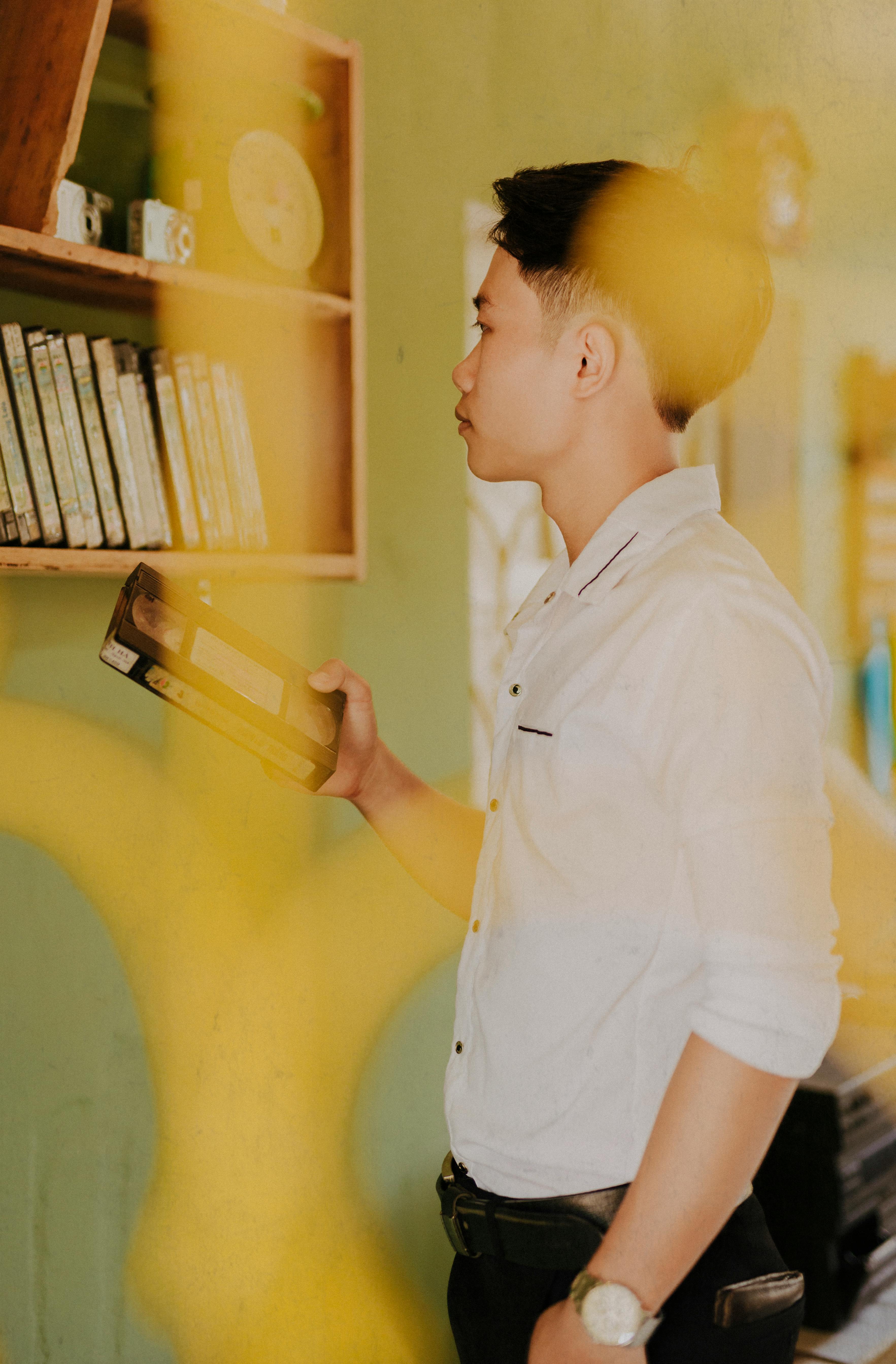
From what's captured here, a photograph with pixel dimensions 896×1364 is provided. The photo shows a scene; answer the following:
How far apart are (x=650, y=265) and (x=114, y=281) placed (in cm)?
71

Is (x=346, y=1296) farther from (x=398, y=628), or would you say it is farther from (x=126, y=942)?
(x=398, y=628)

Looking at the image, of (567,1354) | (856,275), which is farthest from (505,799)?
(856,275)

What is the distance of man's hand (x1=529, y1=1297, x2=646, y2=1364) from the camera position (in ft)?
2.64

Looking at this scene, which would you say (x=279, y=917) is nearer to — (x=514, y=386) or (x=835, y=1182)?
(x=514, y=386)

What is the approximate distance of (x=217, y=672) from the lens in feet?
3.66

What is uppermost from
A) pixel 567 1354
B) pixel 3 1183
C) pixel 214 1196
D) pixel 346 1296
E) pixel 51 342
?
pixel 51 342

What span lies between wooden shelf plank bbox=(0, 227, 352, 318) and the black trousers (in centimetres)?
114

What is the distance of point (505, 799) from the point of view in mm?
1019

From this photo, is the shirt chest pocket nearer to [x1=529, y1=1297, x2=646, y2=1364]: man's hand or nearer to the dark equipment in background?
[x1=529, y1=1297, x2=646, y2=1364]: man's hand

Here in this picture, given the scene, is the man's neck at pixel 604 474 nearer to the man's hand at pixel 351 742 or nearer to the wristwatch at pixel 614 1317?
the man's hand at pixel 351 742

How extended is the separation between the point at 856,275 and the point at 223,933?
Result: 2623 millimetres

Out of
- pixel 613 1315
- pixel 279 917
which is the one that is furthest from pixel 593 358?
pixel 279 917

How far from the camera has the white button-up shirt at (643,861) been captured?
0.80 m

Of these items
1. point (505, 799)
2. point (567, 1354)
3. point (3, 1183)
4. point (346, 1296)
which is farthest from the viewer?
point (346, 1296)
